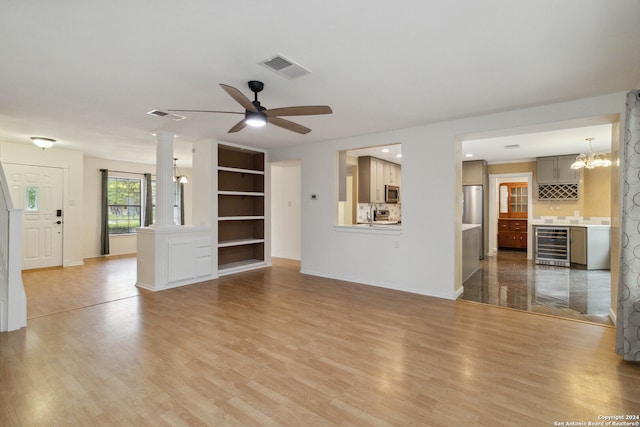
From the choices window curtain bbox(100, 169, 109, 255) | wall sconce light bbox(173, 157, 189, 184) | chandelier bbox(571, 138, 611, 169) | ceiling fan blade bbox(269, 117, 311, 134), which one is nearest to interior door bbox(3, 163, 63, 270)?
window curtain bbox(100, 169, 109, 255)

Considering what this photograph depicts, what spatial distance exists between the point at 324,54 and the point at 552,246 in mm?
7360

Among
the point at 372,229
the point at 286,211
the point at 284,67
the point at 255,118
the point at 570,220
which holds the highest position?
the point at 284,67

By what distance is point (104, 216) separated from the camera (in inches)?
310

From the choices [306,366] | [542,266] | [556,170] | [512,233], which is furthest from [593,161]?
[306,366]

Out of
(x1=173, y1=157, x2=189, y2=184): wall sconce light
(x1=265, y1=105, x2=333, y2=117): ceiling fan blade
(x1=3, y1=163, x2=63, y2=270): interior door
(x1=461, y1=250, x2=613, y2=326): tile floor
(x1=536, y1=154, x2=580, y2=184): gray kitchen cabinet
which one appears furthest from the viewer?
(x1=173, y1=157, x2=189, y2=184): wall sconce light

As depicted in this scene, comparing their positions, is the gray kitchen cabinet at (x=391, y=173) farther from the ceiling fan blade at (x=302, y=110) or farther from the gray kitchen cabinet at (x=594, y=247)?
the ceiling fan blade at (x=302, y=110)

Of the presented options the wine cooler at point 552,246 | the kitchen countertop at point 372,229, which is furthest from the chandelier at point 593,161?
the kitchen countertop at point 372,229

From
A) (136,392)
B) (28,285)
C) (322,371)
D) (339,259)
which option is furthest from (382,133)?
(28,285)

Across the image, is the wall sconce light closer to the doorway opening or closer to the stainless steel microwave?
the stainless steel microwave

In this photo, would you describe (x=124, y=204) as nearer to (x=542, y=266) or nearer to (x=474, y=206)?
(x=474, y=206)

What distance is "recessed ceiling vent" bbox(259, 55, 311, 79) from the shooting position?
2.55m

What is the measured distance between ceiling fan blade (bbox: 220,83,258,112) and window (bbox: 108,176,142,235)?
7.27 meters

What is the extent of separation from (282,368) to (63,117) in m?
4.56

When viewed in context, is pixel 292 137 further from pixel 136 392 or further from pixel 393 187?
pixel 136 392
